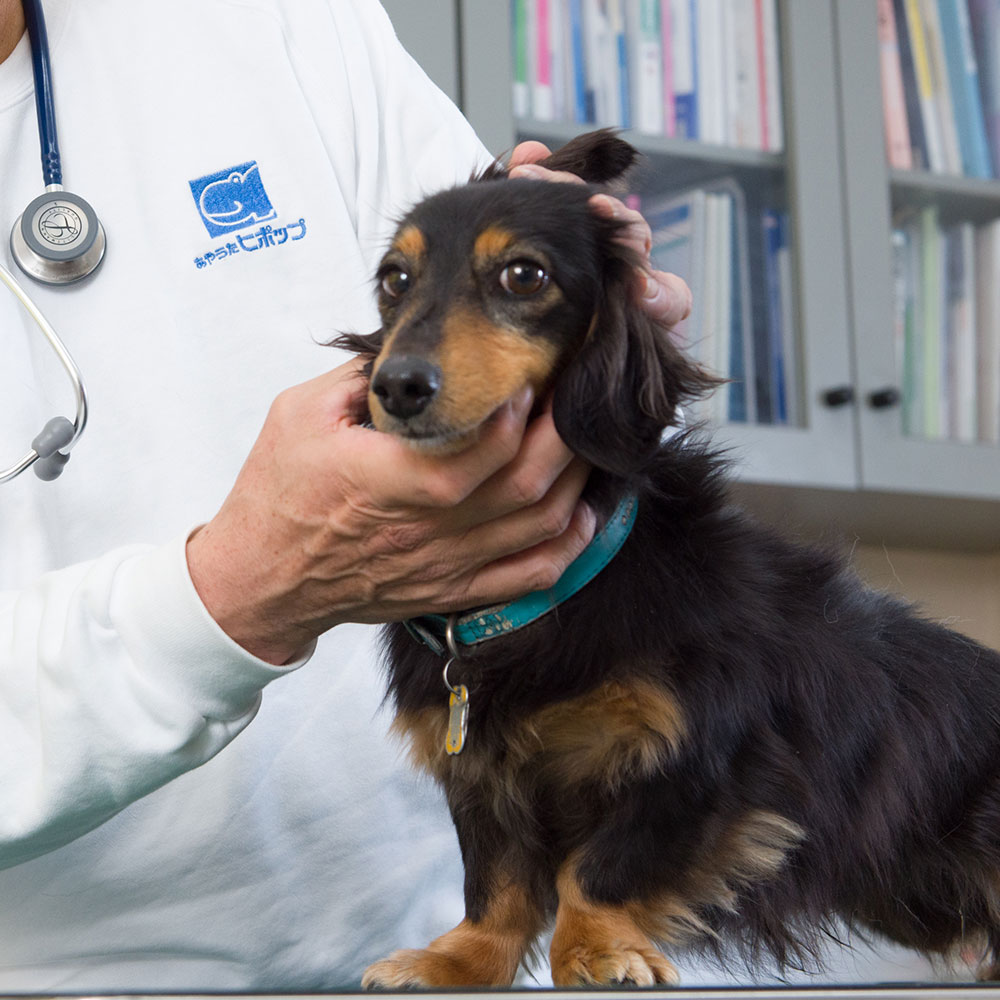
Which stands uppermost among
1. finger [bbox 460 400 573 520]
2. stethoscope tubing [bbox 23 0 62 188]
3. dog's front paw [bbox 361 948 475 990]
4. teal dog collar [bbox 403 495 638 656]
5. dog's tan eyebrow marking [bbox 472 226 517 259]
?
Result: stethoscope tubing [bbox 23 0 62 188]

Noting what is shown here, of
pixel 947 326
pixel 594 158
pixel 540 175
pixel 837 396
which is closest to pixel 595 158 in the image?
pixel 594 158

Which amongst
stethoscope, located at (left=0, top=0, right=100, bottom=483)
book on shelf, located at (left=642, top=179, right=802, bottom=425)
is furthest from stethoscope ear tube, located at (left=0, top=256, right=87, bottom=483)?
book on shelf, located at (left=642, top=179, right=802, bottom=425)

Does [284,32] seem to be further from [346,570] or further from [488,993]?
[488,993]

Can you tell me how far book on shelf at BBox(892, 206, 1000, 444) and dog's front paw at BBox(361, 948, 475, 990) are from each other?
1.75 meters

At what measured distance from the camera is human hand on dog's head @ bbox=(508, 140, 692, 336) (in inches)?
36.5

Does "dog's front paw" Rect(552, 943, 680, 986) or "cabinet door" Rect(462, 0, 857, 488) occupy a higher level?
"cabinet door" Rect(462, 0, 857, 488)

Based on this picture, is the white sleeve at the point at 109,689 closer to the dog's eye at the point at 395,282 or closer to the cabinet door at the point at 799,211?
the dog's eye at the point at 395,282

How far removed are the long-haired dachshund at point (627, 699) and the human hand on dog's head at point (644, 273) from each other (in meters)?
0.01

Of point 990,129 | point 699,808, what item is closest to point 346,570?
point 699,808

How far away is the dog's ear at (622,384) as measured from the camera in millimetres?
845

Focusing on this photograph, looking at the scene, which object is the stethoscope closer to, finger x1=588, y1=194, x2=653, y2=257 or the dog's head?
the dog's head

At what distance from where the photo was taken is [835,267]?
2.33m

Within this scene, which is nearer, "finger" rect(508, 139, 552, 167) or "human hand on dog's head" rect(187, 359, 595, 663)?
"human hand on dog's head" rect(187, 359, 595, 663)

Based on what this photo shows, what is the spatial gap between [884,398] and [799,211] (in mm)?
394
